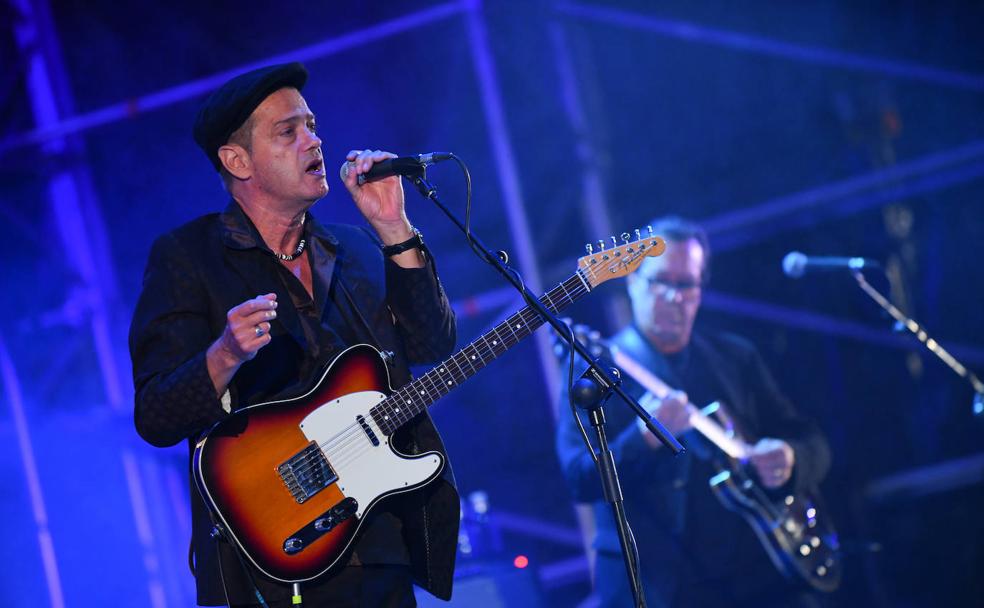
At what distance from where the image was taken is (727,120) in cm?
740

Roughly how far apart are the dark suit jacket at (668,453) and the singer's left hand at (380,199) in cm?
164

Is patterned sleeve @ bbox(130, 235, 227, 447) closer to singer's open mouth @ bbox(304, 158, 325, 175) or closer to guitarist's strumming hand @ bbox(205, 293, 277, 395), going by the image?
guitarist's strumming hand @ bbox(205, 293, 277, 395)

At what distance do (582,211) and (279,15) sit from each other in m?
2.40

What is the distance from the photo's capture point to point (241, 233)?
2898 millimetres

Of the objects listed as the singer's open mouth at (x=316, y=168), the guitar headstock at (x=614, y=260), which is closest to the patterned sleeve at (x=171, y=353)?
the singer's open mouth at (x=316, y=168)

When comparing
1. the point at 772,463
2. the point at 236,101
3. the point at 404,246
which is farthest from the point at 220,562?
the point at 772,463

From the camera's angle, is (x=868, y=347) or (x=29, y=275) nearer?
(x=29, y=275)

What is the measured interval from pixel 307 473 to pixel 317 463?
4 cm

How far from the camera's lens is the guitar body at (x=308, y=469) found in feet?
8.54

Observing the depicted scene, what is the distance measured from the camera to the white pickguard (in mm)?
2727

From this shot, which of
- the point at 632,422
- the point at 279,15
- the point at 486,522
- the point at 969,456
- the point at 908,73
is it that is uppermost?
the point at 279,15

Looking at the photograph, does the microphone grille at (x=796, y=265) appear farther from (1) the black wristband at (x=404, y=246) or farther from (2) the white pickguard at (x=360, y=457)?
(2) the white pickguard at (x=360, y=457)

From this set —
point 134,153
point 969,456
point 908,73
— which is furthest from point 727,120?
point 134,153

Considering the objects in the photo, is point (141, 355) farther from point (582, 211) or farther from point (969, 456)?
point (969, 456)
